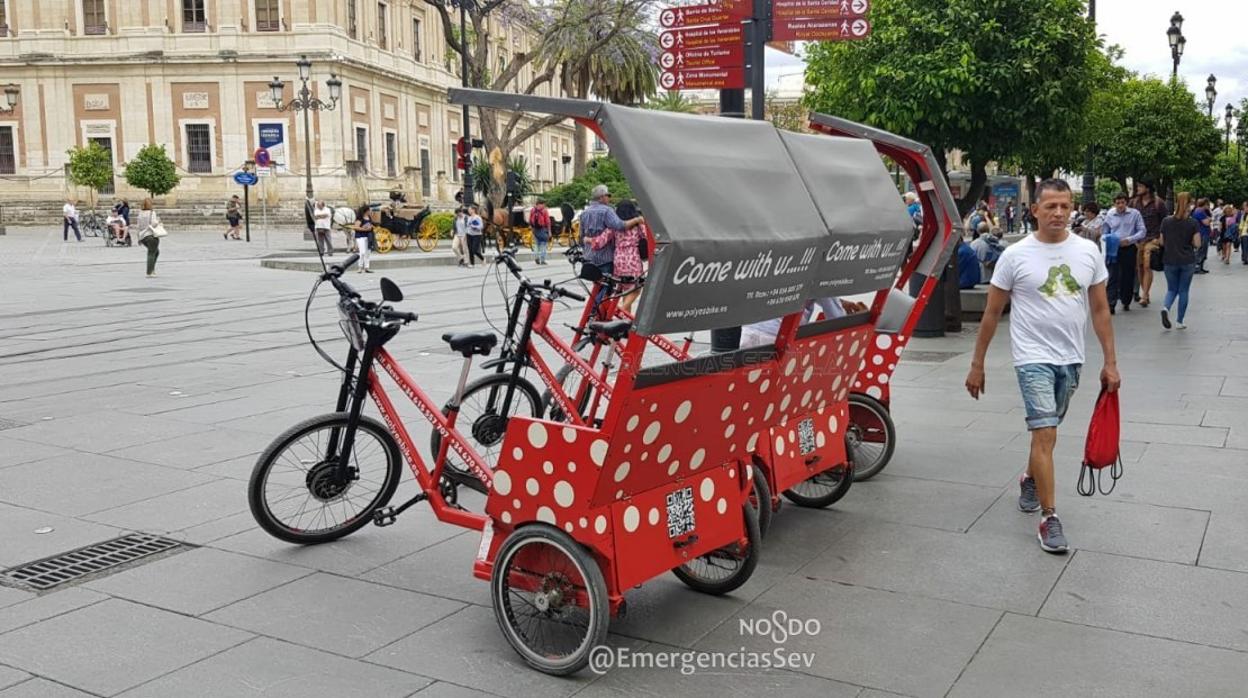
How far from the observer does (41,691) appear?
3.82 metres

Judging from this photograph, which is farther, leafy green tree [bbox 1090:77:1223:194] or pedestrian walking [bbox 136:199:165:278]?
leafy green tree [bbox 1090:77:1223:194]

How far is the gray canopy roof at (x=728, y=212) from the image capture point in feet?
11.9

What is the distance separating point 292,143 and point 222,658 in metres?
53.4

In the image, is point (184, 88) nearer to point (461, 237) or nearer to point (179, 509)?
point (461, 237)

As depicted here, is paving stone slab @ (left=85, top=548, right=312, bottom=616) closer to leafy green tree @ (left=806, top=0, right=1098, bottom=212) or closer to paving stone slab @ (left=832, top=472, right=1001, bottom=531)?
paving stone slab @ (left=832, top=472, right=1001, bottom=531)

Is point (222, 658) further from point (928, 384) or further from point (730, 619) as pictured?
point (928, 384)

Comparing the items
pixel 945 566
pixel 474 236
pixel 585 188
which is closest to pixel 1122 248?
pixel 945 566

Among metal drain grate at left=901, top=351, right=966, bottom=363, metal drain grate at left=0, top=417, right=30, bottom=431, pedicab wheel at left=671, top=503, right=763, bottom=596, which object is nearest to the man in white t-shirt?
pedicab wheel at left=671, top=503, right=763, bottom=596

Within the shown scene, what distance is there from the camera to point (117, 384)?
32.8 ft

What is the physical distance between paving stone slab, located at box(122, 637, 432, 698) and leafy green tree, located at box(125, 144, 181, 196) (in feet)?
162

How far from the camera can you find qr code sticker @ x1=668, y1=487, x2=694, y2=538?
4297 mm

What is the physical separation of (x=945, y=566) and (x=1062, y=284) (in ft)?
4.80

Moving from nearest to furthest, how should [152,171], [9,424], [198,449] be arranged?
[198,449] → [9,424] → [152,171]

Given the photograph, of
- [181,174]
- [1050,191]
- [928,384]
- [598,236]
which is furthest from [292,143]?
[1050,191]
